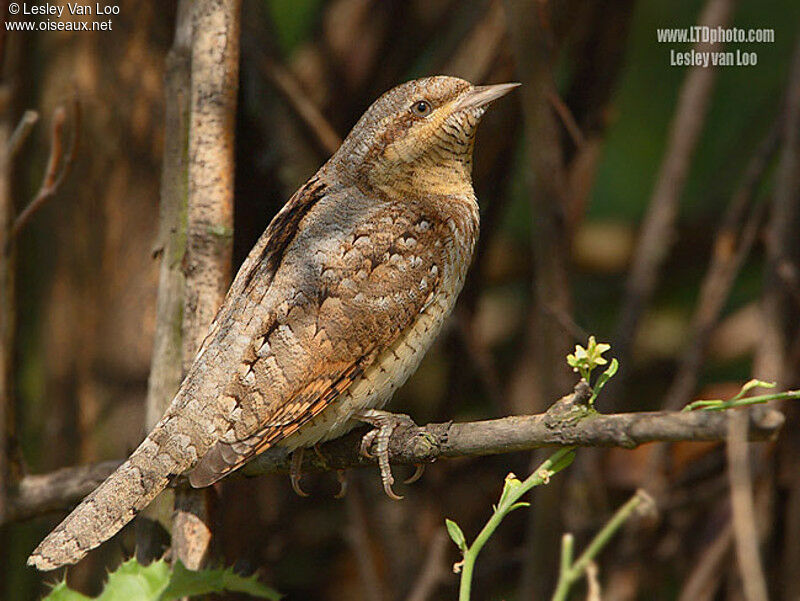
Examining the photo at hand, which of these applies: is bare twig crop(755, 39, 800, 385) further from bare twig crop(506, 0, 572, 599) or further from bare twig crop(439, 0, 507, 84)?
bare twig crop(439, 0, 507, 84)

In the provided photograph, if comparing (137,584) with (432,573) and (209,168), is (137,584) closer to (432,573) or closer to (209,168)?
(209,168)

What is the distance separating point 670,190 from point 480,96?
1395 millimetres

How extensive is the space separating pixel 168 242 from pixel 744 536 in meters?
1.43

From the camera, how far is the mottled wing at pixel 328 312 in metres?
2.00

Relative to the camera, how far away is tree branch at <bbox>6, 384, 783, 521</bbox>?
129cm

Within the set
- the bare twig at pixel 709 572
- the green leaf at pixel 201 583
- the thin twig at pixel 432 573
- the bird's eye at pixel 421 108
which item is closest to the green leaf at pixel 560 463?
the green leaf at pixel 201 583

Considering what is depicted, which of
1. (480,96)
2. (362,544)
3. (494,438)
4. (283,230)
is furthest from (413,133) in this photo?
(362,544)

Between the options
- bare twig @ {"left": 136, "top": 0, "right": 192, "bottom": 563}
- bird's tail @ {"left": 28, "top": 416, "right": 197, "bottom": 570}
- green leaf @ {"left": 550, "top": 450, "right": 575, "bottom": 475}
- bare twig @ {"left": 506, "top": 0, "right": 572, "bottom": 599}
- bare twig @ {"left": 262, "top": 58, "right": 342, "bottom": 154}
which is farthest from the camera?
bare twig @ {"left": 262, "top": 58, "right": 342, "bottom": 154}

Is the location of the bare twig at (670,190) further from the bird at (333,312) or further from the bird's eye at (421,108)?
the bird's eye at (421,108)

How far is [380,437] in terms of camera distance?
80.8 inches

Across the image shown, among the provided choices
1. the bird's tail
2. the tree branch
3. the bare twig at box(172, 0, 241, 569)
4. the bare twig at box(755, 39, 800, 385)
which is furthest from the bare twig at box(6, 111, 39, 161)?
the bare twig at box(755, 39, 800, 385)

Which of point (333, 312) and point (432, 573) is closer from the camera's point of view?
point (333, 312)

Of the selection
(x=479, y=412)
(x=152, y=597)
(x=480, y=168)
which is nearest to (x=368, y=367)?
(x=152, y=597)

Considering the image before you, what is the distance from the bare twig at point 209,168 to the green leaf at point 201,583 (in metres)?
0.64
